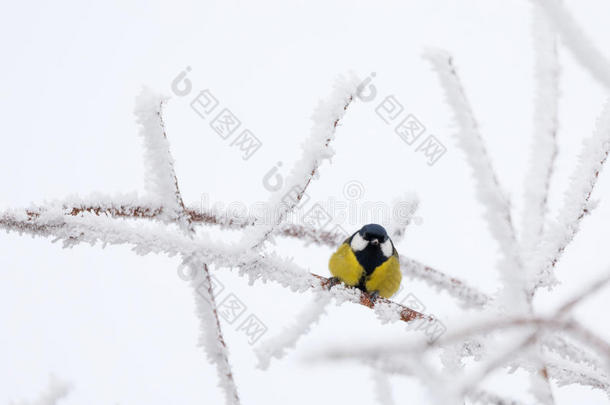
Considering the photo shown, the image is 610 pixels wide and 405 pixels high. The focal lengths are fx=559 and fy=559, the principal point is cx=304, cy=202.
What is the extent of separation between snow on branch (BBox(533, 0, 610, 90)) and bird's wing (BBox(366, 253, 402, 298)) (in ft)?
8.16

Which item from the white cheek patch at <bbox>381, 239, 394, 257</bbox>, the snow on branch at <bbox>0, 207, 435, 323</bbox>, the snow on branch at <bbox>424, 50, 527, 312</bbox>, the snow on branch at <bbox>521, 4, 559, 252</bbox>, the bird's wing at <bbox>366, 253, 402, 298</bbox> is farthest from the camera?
the white cheek patch at <bbox>381, 239, 394, 257</bbox>

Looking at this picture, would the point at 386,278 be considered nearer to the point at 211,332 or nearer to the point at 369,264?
the point at 369,264

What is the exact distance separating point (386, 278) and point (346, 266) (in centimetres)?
22

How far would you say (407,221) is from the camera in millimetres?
1782

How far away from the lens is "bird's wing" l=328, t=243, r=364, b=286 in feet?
9.83

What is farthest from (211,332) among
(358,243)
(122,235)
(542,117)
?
(358,243)

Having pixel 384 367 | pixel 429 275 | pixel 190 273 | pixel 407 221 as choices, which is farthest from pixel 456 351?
pixel 407 221

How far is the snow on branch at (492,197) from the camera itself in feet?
1.48

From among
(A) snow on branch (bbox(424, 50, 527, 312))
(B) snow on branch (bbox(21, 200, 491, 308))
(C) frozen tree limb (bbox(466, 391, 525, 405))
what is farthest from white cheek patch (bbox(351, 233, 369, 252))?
(A) snow on branch (bbox(424, 50, 527, 312))

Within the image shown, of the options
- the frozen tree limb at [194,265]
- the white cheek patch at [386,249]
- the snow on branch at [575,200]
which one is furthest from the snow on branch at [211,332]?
the white cheek patch at [386,249]

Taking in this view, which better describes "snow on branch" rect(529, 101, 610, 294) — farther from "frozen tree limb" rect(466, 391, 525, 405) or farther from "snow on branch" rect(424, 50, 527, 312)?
"snow on branch" rect(424, 50, 527, 312)

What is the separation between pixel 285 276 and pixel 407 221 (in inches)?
31.7

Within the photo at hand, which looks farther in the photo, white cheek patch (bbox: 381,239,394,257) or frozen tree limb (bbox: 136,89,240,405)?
white cheek patch (bbox: 381,239,394,257)

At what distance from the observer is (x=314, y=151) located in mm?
959
